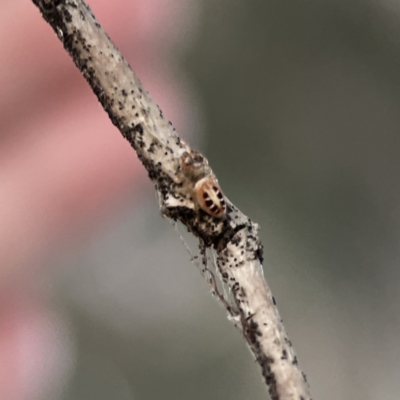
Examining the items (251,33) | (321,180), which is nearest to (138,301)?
(321,180)

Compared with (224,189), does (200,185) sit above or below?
below

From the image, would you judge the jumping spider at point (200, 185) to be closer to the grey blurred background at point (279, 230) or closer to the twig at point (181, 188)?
the twig at point (181, 188)

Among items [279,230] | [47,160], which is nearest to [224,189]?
[279,230]

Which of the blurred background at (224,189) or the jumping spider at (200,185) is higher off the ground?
the blurred background at (224,189)

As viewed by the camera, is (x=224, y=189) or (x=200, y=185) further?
(x=224, y=189)

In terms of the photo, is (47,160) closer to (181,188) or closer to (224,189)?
(224,189)

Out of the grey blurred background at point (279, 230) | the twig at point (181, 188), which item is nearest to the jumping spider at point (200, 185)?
the twig at point (181, 188)

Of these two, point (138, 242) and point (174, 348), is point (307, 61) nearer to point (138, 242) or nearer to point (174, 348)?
point (138, 242)
